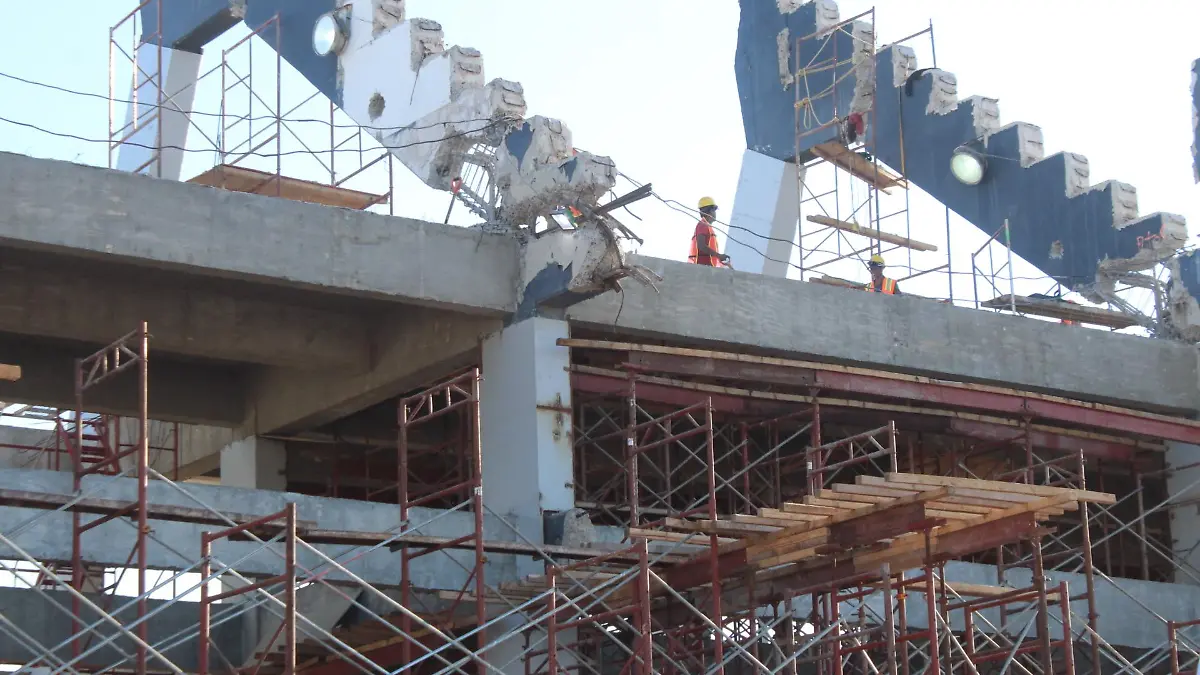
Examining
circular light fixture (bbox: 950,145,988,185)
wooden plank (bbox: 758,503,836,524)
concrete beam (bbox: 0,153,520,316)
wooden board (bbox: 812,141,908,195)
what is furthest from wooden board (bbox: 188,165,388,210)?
circular light fixture (bbox: 950,145,988,185)

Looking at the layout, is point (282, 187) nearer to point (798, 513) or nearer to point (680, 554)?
point (680, 554)

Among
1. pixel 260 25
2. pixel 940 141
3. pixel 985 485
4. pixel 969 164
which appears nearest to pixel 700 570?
pixel 985 485

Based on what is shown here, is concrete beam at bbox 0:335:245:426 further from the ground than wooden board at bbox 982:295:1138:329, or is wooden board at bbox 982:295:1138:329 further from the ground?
wooden board at bbox 982:295:1138:329

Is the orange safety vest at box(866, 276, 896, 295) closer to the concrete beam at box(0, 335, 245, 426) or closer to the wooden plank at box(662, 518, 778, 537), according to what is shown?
the concrete beam at box(0, 335, 245, 426)

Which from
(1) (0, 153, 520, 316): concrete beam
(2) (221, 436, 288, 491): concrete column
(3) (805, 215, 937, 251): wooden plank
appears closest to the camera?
(1) (0, 153, 520, 316): concrete beam

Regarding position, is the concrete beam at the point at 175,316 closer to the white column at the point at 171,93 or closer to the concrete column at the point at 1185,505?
the white column at the point at 171,93

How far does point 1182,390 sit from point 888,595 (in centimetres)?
1090

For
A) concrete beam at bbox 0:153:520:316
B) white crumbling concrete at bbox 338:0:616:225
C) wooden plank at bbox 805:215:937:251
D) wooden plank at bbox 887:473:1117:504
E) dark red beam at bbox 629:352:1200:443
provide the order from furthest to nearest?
wooden plank at bbox 805:215:937:251
dark red beam at bbox 629:352:1200:443
white crumbling concrete at bbox 338:0:616:225
concrete beam at bbox 0:153:520:316
wooden plank at bbox 887:473:1117:504

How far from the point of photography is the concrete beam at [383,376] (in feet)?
68.7

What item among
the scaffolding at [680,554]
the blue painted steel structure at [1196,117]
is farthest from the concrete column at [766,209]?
the blue painted steel structure at [1196,117]

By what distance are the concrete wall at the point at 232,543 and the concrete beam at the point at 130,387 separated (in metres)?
5.44

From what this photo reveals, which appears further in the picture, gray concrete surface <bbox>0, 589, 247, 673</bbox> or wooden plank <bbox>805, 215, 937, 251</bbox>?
wooden plank <bbox>805, 215, 937, 251</bbox>

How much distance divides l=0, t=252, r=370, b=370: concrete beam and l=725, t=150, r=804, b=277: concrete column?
34.1 ft

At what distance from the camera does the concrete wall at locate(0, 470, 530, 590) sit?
17.1 metres
